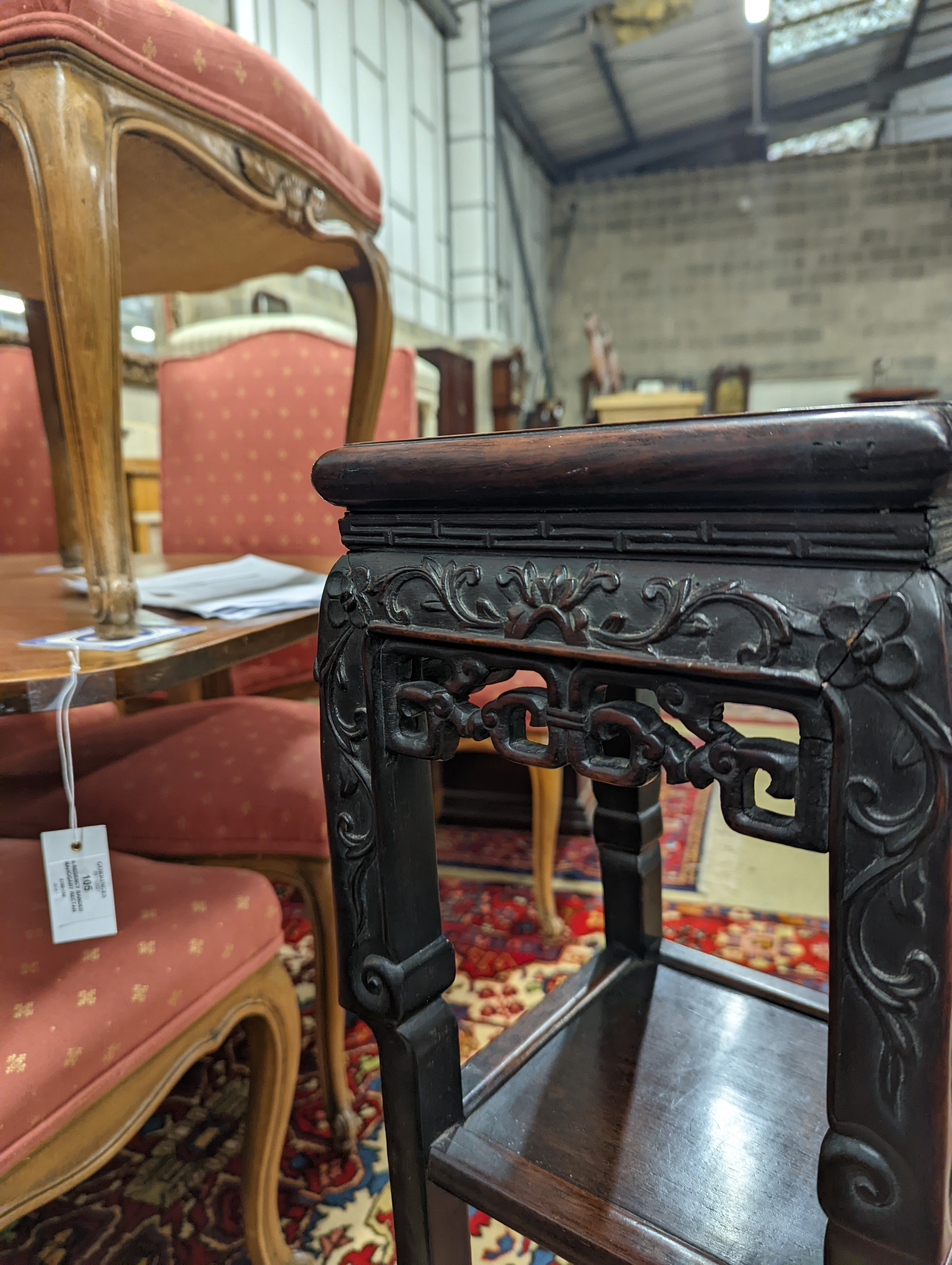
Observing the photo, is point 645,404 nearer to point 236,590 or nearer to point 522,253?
point 522,253

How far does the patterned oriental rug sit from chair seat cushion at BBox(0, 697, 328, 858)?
33cm

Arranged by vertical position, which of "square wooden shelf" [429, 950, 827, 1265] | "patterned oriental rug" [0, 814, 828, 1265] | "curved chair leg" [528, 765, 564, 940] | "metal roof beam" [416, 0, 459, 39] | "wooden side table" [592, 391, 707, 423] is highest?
"metal roof beam" [416, 0, 459, 39]

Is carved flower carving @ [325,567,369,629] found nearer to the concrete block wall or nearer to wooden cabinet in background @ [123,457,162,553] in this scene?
wooden cabinet in background @ [123,457,162,553]

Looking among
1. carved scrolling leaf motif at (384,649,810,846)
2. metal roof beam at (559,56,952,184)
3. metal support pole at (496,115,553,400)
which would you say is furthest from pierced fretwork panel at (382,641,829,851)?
metal roof beam at (559,56,952,184)

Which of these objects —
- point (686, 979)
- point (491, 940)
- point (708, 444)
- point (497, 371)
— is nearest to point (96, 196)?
point (708, 444)

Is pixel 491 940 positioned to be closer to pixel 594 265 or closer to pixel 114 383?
pixel 114 383

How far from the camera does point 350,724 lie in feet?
1.70

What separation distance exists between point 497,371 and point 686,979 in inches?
215

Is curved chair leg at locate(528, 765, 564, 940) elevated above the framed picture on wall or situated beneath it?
situated beneath

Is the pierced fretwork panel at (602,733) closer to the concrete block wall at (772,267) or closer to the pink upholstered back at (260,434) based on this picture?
the pink upholstered back at (260,434)

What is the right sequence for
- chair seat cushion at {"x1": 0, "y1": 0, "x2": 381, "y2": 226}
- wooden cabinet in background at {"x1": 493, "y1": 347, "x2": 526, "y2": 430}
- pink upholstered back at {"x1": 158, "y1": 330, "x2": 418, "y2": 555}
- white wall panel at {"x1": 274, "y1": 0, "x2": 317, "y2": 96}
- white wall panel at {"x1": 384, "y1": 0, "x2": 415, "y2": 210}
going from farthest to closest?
1. wooden cabinet in background at {"x1": 493, "y1": 347, "x2": 526, "y2": 430}
2. white wall panel at {"x1": 384, "y1": 0, "x2": 415, "y2": 210}
3. white wall panel at {"x1": 274, "y1": 0, "x2": 317, "y2": 96}
4. pink upholstered back at {"x1": 158, "y1": 330, "x2": 418, "y2": 555}
5. chair seat cushion at {"x1": 0, "y1": 0, "x2": 381, "y2": 226}

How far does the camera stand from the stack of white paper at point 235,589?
796 mm

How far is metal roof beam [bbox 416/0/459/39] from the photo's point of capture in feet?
16.6

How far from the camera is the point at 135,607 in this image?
26.7 inches
